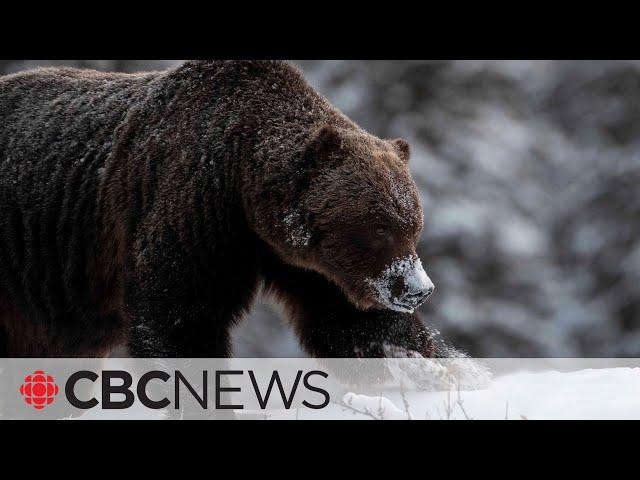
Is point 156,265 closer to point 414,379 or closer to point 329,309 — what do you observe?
point 329,309

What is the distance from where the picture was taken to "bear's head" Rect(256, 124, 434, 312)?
Result: 16.0ft

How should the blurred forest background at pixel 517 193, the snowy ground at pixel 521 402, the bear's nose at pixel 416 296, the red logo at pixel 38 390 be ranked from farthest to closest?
the blurred forest background at pixel 517 193
the red logo at pixel 38 390
the bear's nose at pixel 416 296
the snowy ground at pixel 521 402

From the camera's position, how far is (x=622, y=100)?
16.5m

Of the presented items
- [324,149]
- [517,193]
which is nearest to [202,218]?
[324,149]

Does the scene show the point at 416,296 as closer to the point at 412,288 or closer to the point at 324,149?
the point at 412,288

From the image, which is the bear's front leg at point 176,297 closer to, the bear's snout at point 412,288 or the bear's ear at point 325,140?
the bear's ear at point 325,140

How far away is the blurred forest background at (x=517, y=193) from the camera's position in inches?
612

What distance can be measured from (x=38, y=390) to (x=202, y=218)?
1.96 metres

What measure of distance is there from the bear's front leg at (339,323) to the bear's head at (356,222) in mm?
363

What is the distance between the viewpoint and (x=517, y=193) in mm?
16516

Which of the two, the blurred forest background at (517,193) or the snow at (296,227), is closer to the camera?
the snow at (296,227)

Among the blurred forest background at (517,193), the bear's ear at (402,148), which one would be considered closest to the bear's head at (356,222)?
the bear's ear at (402,148)

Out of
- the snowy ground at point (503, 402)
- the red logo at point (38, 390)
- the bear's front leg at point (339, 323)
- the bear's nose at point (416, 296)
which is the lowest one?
the red logo at point (38, 390)

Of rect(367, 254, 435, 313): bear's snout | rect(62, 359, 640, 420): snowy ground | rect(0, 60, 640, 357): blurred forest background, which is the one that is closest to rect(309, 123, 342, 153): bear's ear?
rect(367, 254, 435, 313): bear's snout
